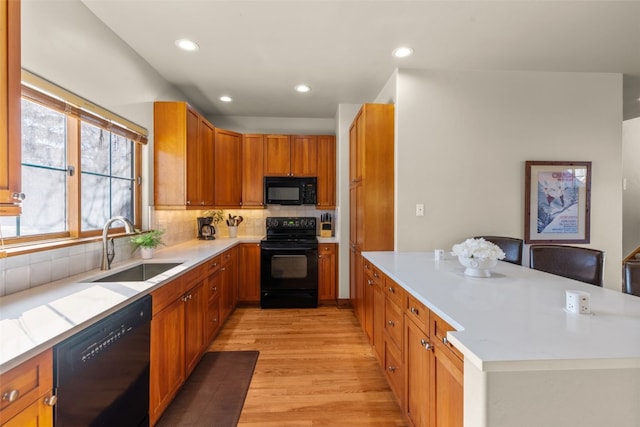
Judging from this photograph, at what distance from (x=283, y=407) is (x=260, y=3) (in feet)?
8.48

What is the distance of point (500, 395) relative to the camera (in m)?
0.80

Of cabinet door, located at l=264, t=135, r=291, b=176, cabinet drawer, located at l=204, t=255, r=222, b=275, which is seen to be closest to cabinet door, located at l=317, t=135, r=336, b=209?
cabinet door, located at l=264, t=135, r=291, b=176

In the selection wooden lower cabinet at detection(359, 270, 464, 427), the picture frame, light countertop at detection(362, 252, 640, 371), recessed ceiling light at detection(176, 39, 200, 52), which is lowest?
wooden lower cabinet at detection(359, 270, 464, 427)

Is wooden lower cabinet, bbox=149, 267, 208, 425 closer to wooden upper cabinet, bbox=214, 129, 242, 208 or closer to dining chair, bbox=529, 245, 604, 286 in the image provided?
wooden upper cabinet, bbox=214, 129, 242, 208

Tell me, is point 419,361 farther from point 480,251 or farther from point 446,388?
point 480,251

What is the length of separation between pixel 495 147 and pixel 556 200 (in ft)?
2.49

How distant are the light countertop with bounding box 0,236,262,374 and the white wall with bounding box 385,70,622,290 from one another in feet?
7.01

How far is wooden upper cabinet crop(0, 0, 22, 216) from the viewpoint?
3.26ft

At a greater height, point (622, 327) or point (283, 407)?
point (622, 327)

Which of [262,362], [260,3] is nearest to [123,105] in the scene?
[260,3]

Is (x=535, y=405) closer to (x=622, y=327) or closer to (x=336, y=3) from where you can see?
(x=622, y=327)

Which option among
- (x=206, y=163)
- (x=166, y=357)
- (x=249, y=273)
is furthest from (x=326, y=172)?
(x=166, y=357)

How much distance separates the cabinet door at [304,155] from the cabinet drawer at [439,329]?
2979 millimetres

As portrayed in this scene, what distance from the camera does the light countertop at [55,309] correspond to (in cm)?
87
